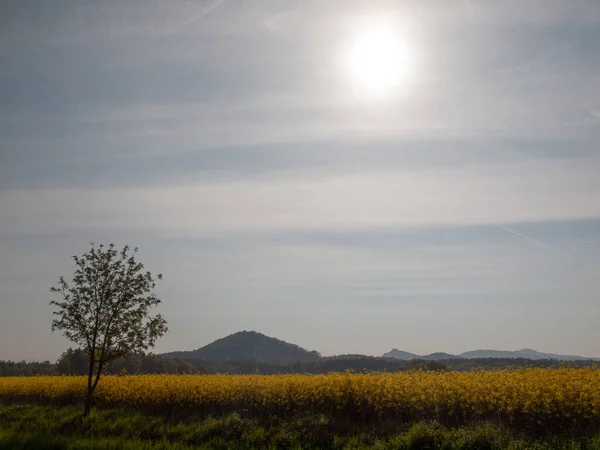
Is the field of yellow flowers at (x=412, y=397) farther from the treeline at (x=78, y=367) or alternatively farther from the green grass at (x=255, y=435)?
the treeline at (x=78, y=367)

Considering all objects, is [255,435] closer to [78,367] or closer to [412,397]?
[412,397]

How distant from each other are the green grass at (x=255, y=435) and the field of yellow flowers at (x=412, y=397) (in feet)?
2.50

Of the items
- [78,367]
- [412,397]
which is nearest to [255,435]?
[412,397]

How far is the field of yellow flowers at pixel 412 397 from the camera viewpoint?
15.0 metres

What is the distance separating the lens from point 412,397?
17594mm

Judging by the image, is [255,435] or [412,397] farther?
[412,397]

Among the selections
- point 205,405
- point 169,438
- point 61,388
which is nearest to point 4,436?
point 169,438

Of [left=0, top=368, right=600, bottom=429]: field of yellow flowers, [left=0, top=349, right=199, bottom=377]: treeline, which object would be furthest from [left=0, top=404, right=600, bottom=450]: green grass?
[left=0, top=349, right=199, bottom=377]: treeline

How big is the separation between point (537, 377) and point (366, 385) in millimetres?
5936

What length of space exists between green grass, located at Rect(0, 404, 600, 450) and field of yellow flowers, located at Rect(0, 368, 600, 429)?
0.76 metres

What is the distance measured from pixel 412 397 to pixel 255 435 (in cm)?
551

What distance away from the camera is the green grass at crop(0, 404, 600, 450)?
564 inches

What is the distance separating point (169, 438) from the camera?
18.7m

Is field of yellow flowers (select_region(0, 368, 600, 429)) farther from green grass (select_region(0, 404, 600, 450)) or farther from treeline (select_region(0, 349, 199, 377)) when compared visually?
treeline (select_region(0, 349, 199, 377))
